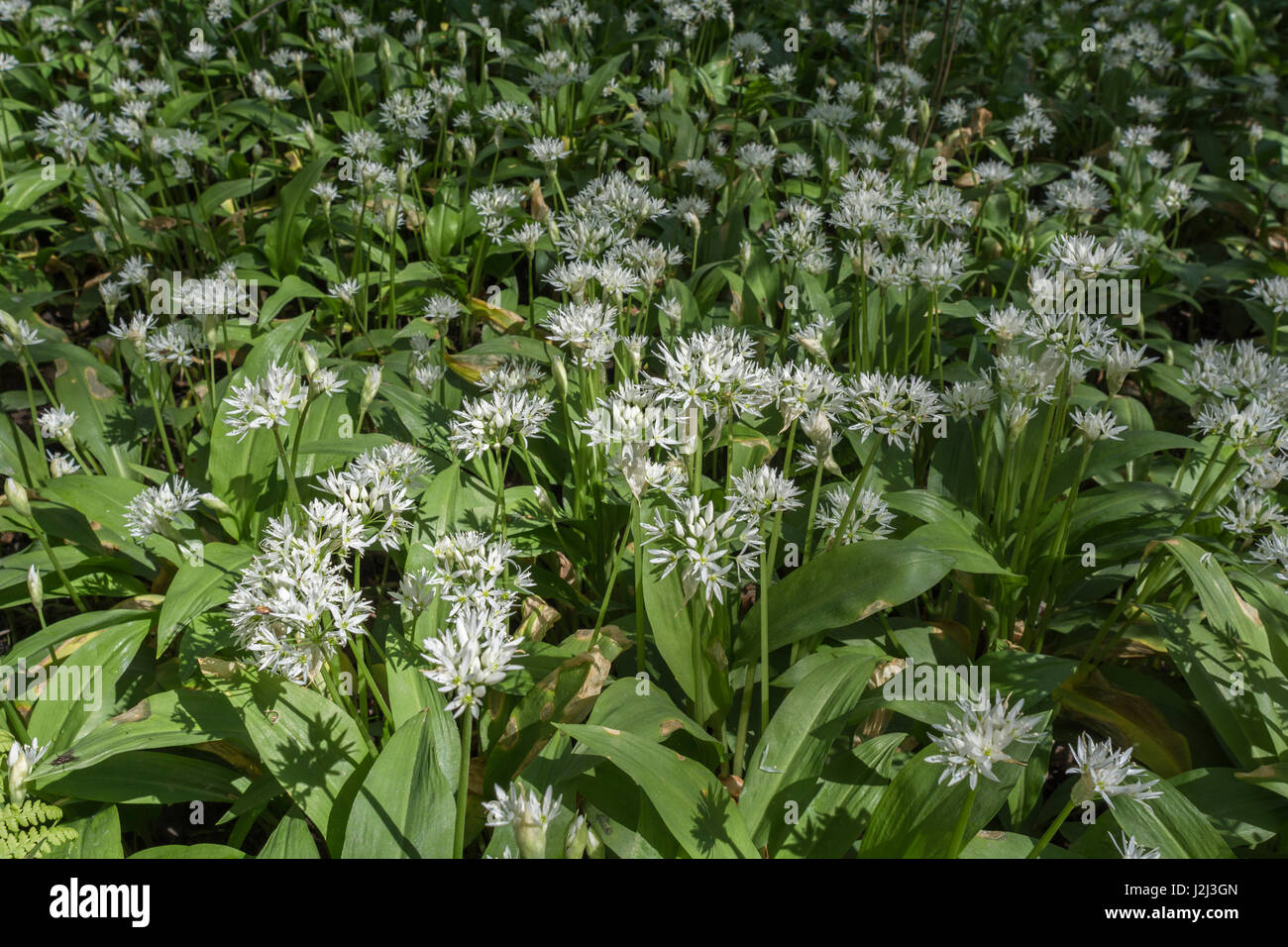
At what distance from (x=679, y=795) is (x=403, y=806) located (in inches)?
26.4

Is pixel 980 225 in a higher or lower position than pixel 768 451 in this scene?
higher

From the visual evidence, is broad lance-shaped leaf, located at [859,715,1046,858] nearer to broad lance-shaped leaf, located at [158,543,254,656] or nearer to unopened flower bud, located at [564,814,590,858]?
unopened flower bud, located at [564,814,590,858]

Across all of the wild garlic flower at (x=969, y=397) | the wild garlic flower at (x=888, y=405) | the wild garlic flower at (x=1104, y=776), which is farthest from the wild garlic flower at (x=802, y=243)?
the wild garlic flower at (x=1104, y=776)

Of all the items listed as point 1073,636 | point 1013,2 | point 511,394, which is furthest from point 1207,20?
point 511,394

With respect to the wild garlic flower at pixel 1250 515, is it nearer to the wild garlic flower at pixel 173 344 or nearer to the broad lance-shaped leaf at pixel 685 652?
the broad lance-shaped leaf at pixel 685 652

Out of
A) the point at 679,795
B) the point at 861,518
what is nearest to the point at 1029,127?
the point at 861,518

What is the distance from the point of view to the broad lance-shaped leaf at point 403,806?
6.79 ft

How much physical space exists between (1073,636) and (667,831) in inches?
67.2

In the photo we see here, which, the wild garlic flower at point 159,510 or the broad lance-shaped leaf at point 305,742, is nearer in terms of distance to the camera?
the broad lance-shaped leaf at point 305,742

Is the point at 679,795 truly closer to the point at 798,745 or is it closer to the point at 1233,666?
the point at 798,745

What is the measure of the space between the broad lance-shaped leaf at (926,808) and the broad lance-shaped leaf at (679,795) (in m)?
0.33

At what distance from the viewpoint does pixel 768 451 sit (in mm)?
3020

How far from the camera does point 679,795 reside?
6.68 ft
